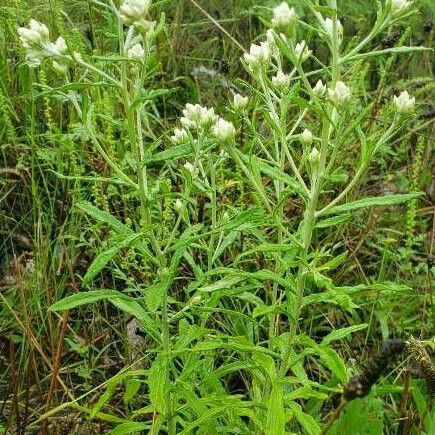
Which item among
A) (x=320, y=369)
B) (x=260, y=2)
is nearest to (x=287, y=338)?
(x=320, y=369)

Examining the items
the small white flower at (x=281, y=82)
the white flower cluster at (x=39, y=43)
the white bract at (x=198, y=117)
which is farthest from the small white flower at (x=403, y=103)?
the white flower cluster at (x=39, y=43)

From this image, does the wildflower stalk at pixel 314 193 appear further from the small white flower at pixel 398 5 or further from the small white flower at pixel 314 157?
the small white flower at pixel 398 5

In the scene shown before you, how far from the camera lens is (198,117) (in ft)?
6.93

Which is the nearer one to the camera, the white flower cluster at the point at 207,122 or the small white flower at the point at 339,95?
the small white flower at the point at 339,95

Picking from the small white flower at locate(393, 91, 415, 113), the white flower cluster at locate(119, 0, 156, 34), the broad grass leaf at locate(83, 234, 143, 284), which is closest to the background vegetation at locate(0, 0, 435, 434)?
the broad grass leaf at locate(83, 234, 143, 284)

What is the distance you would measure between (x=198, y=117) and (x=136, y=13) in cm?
42

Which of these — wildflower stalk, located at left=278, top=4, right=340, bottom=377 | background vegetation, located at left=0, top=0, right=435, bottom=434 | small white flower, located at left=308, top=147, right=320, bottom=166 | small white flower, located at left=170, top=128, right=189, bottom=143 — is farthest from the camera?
small white flower, located at left=170, top=128, right=189, bottom=143

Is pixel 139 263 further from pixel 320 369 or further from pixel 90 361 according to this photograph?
pixel 320 369

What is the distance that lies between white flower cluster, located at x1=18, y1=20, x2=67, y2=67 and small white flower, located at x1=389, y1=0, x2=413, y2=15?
0.83 meters

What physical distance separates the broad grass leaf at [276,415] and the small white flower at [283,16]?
0.93 metres

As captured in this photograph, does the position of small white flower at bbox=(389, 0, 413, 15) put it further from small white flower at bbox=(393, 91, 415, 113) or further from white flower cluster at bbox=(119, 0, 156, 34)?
white flower cluster at bbox=(119, 0, 156, 34)

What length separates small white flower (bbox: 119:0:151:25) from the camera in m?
1.76

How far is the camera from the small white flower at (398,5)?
1873mm

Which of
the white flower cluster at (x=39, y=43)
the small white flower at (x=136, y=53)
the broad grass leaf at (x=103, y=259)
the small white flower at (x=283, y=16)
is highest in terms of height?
the small white flower at (x=283, y=16)
